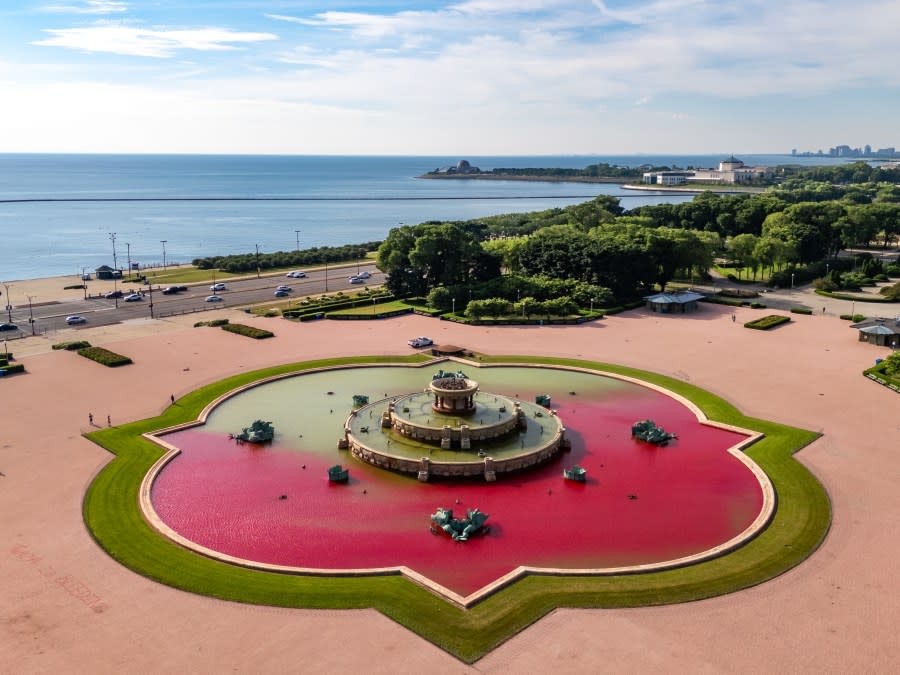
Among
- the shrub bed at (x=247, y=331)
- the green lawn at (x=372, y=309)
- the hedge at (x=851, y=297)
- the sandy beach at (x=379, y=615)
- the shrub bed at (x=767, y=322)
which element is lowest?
the sandy beach at (x=379, y=615)

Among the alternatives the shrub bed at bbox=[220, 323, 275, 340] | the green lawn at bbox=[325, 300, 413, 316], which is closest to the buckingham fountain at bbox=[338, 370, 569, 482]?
the shrub bed at bbox=[220, 323, 275, 340]

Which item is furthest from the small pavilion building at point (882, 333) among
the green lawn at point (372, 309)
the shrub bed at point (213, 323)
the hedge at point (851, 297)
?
the shrub bed at point (213, 323)

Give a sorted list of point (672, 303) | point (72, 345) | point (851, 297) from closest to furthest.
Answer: point (72, 345)
point (672, 303)
point (851, 297)

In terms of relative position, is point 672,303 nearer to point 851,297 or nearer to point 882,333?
point 882,333

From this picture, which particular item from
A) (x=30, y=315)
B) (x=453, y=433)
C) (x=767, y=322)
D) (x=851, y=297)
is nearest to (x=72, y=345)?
(x=30, y=315)

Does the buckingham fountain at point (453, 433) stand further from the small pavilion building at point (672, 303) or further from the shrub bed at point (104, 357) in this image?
the small pavilion building at point (672, 303)

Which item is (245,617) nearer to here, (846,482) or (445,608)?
(445,608)

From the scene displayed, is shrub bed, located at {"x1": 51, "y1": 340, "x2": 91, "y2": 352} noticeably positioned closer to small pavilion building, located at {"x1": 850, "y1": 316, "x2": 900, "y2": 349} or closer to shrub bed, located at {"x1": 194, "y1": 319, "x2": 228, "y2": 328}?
shrub bed, located at {"x1": 194, "y1": 319, "x2": 228, "y2": 328}
